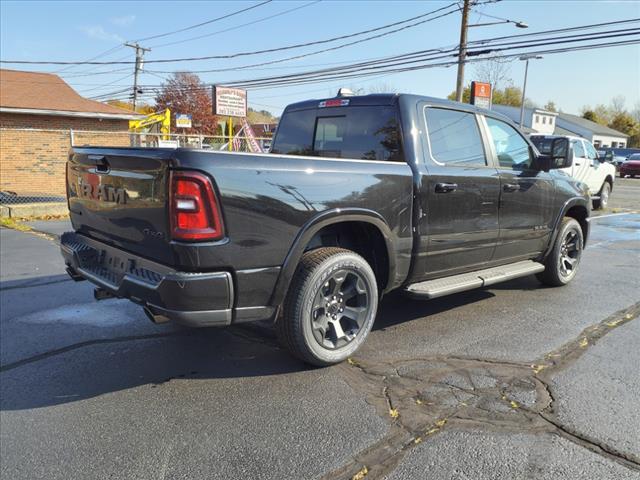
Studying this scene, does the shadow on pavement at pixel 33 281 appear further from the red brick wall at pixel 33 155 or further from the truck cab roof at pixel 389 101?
the red brick wall at pixel 33 155

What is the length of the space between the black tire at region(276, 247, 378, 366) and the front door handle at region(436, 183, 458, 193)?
92 cm

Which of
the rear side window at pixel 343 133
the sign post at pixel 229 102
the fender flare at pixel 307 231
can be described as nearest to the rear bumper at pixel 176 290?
the fender flare at pixel 307 231

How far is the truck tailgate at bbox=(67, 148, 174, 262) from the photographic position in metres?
3.01

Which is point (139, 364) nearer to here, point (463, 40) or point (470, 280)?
point (470, 280)

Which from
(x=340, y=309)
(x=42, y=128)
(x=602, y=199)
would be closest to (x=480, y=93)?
(x=602, y=199)

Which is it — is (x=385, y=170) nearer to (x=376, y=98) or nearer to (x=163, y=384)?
(x=376, y=98)

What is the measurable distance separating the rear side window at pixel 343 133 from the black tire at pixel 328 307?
1.05 m

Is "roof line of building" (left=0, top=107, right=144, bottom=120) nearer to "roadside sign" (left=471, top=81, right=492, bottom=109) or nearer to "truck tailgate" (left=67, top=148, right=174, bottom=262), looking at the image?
"roadside sign" (left=471, top=81, right=492, bottom=109)

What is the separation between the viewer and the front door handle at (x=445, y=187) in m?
4.13

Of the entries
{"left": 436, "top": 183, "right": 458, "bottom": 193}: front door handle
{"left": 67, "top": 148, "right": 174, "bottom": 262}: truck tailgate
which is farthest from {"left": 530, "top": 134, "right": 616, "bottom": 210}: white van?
{"left": 67, "top": 148, "right": 174, "bottom": 262}: truck tailgate

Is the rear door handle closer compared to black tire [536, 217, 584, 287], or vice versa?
the rear door handle

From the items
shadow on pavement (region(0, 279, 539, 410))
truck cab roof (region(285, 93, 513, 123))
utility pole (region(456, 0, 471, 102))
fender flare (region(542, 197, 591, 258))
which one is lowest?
shadow on pavement (region(0, 279, 539, 410))

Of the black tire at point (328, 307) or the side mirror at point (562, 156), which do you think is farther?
the side mirror at point (562, 156)

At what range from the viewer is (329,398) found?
3.26 m
